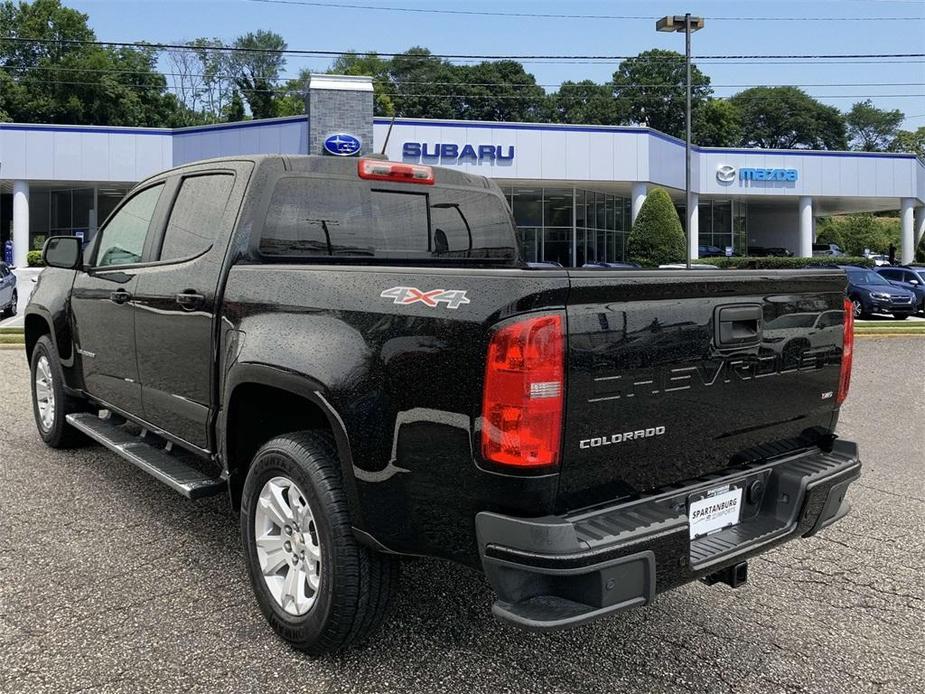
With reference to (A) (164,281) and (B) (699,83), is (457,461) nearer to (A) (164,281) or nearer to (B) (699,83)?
(A) (164,281)

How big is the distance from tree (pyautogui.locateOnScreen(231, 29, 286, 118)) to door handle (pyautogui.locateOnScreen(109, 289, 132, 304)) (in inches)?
3236

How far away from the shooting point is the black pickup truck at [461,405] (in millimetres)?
2410

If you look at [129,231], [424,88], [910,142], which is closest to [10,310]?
[129,231]

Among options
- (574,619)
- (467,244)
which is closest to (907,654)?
(574,619)

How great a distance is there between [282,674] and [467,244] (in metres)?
2.45

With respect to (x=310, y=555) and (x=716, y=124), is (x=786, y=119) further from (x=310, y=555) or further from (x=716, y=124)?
(x=310, y=555)

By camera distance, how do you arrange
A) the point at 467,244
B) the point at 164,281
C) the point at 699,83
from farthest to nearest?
the point at 699,83 → the point at 467,244 → the point at 164,281

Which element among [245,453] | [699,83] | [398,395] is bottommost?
[245,453]

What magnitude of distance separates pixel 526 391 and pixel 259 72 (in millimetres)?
98496

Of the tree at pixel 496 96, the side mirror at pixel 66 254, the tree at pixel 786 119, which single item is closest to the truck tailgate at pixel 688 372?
the side mirror at pixel 66 254

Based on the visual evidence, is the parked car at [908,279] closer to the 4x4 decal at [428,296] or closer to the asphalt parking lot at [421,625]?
the asphalt parking lot at [421,625]

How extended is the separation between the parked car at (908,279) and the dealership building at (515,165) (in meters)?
8.46

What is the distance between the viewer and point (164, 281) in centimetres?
407

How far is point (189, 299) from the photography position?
3758 mm
